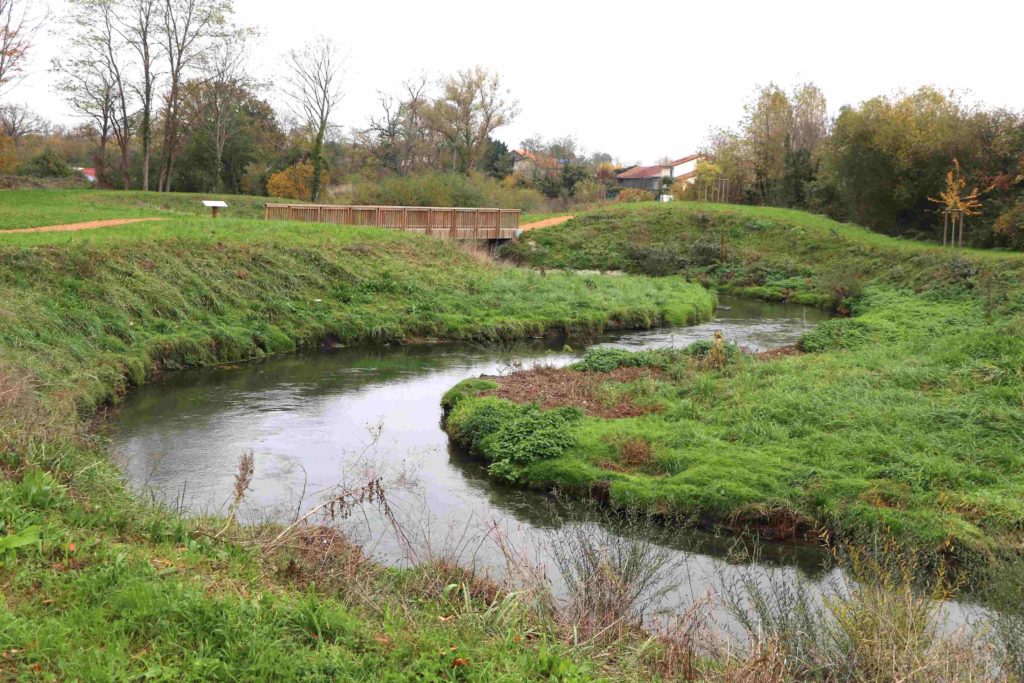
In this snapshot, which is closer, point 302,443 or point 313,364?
point 302,443

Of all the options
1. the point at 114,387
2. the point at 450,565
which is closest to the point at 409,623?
the point at 450,565

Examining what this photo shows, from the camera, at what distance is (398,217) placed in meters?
33.3

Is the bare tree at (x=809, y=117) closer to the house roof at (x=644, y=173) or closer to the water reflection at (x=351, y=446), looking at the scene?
the house roof at (x=644, y=173)

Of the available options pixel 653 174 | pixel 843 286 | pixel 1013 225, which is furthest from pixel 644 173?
pixel 843 286

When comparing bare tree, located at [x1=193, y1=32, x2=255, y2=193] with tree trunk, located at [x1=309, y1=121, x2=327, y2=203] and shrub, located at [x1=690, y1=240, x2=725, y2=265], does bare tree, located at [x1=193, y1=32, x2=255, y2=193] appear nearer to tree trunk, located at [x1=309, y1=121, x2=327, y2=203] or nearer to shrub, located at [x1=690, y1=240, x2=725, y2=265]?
tree trunk, located at [x1=309, y1=121, x2=327, y2=203]

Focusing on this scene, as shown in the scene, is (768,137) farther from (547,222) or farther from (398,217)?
(398,217)

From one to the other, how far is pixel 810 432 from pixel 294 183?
43030 mm

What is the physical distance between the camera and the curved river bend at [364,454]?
31.6ft

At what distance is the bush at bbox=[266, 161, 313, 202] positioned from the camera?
1989 inches

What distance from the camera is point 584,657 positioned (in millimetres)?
5707

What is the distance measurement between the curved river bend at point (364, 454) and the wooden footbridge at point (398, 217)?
11.4 m

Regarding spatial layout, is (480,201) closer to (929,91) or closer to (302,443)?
(929,91)

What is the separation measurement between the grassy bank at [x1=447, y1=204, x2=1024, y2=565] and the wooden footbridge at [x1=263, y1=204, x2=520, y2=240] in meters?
16.8

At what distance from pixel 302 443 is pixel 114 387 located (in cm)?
468
